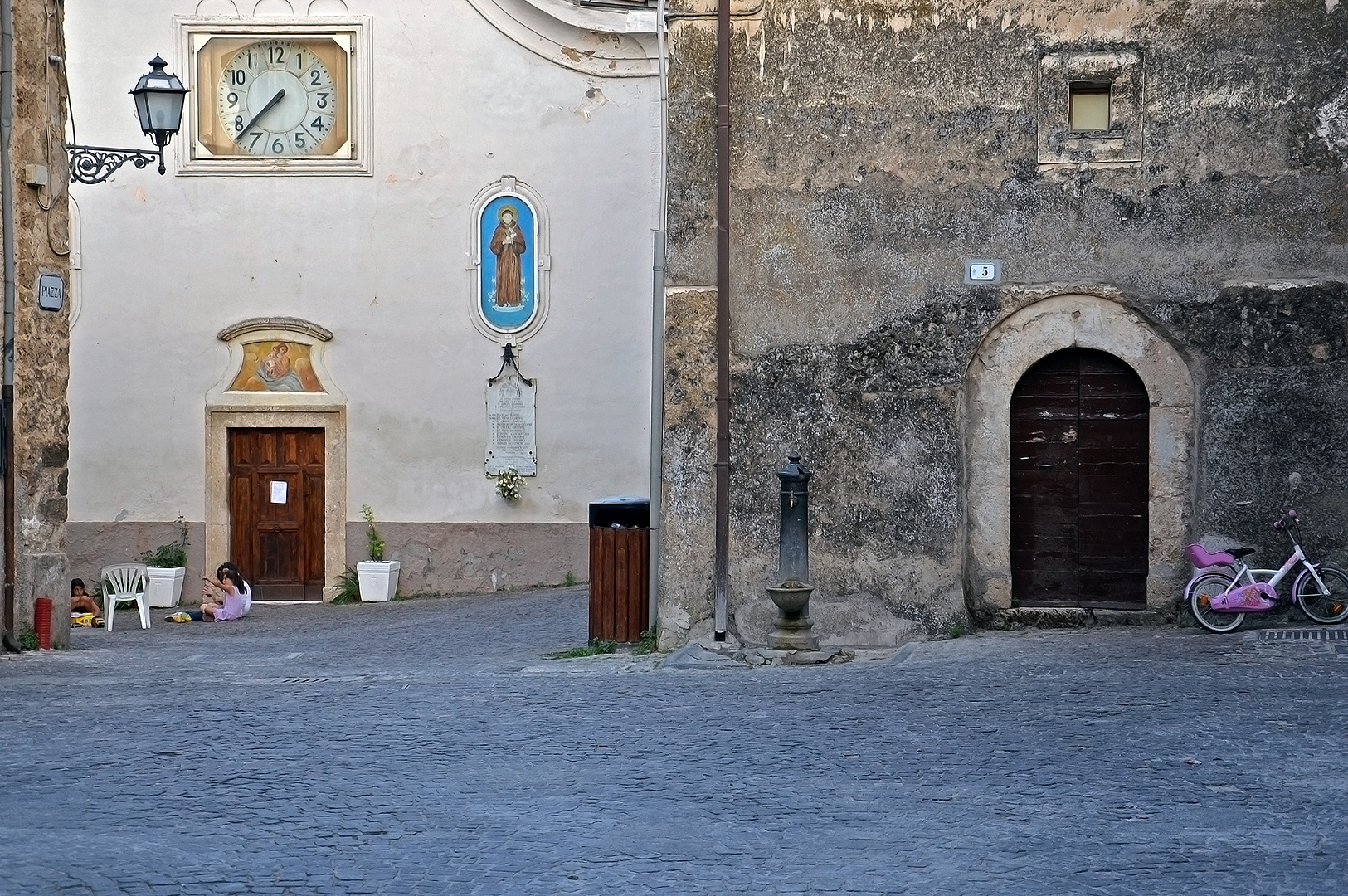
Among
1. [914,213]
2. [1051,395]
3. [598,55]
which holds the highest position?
[598,55]

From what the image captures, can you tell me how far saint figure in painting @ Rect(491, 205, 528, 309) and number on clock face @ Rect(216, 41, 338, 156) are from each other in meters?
2.39

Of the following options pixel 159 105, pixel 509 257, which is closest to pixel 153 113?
pixel 159 105

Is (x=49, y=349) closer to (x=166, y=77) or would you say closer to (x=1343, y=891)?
(x=166, y=77)

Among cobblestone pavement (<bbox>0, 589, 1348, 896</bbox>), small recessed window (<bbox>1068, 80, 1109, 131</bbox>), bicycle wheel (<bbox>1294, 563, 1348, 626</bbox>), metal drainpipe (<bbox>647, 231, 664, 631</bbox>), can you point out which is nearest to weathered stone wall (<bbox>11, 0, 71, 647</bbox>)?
cobblestone pavement (<bbox>0, 589, 1348, 896</bbox>)

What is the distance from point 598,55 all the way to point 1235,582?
36.1ft

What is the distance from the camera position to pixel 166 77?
13.8m

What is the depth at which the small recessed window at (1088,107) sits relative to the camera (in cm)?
1164

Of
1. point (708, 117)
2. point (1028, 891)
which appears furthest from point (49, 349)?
point (1028, 891)

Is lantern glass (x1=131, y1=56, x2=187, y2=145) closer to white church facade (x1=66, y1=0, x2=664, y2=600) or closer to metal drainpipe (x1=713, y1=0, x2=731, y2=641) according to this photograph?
metal drainpipe (x1=713, y1=0, x2=731, y2=641)

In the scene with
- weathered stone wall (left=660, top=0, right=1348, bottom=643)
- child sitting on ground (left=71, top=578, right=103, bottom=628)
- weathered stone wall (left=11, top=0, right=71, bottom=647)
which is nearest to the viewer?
weathered stone wall (left=660, top=0, right=1348, bottom=643)

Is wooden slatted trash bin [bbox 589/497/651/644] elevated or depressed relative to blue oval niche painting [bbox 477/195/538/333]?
depressed

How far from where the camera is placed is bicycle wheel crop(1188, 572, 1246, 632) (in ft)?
36.9

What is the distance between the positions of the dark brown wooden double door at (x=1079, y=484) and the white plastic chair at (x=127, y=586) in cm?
1001

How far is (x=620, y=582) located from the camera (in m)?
12.5
